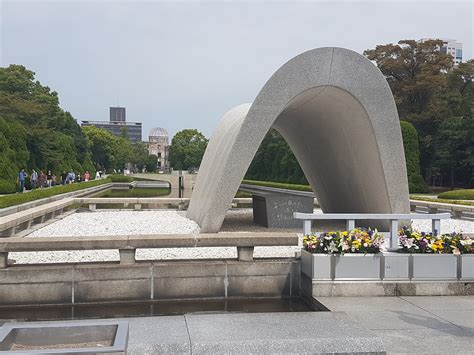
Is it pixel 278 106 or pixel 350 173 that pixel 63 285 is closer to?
pixel 278 106

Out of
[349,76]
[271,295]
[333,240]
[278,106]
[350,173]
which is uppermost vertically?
[349,76]

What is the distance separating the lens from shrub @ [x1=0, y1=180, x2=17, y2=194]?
25.9 meters

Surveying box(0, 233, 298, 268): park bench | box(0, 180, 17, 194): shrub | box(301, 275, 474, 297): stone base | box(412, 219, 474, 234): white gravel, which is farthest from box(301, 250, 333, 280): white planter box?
box(0, 180, 17, 194): shrub

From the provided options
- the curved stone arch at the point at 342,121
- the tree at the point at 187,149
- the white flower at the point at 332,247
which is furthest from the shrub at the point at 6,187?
the tree at the point at 187,149

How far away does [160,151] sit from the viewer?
141 m

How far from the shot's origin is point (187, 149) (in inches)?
3420

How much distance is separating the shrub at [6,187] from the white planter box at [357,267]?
23.5m

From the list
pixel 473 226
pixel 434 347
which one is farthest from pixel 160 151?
pixel 434 347

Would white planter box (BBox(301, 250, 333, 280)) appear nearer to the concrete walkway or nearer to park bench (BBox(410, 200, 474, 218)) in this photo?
the concrete walkway

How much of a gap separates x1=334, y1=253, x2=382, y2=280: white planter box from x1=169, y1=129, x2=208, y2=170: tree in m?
79.6

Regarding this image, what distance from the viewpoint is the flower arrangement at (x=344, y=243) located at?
682 centimetres

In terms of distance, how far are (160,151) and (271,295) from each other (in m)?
136

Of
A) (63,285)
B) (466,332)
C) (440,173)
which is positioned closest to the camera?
(466,332)

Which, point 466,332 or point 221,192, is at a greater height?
point 221,192
